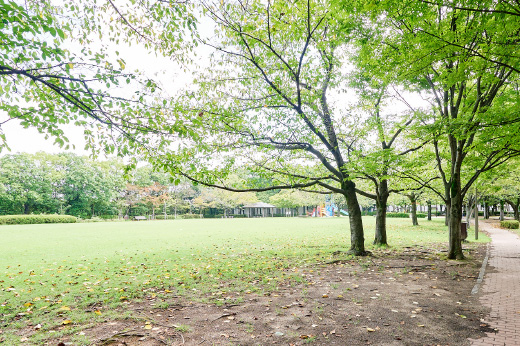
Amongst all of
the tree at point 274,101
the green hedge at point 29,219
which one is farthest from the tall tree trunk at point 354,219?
the green hedge at point 29,219

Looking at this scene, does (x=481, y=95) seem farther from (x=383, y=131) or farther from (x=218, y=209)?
(x=218, y=209)

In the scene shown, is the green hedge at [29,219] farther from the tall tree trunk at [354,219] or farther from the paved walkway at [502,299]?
the paved walkway at [502,299]

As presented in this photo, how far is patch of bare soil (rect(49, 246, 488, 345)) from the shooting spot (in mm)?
4246

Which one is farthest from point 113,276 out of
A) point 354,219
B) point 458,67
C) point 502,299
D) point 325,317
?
point 458,67

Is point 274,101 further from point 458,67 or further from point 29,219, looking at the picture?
point 29,219

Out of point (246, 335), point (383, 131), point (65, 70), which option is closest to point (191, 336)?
point (246, 335)

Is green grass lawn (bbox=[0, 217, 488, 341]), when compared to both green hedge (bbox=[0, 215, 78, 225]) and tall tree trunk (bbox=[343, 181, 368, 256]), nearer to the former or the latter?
tall tree trunk (bbox=[343, 181, 368, 256])

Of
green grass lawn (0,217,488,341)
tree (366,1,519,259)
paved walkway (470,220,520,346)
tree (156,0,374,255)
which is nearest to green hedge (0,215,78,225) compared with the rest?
green grass lawn (0,217,488,341)

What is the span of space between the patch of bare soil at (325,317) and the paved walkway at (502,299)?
0.71ft

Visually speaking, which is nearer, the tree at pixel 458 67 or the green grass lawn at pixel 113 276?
the green grass lawn at pixel 113 276

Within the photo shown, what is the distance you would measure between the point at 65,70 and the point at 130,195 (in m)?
57.9

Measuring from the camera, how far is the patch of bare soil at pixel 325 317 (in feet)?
13.9

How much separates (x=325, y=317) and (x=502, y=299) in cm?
400

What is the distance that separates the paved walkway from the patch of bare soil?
22 cm
